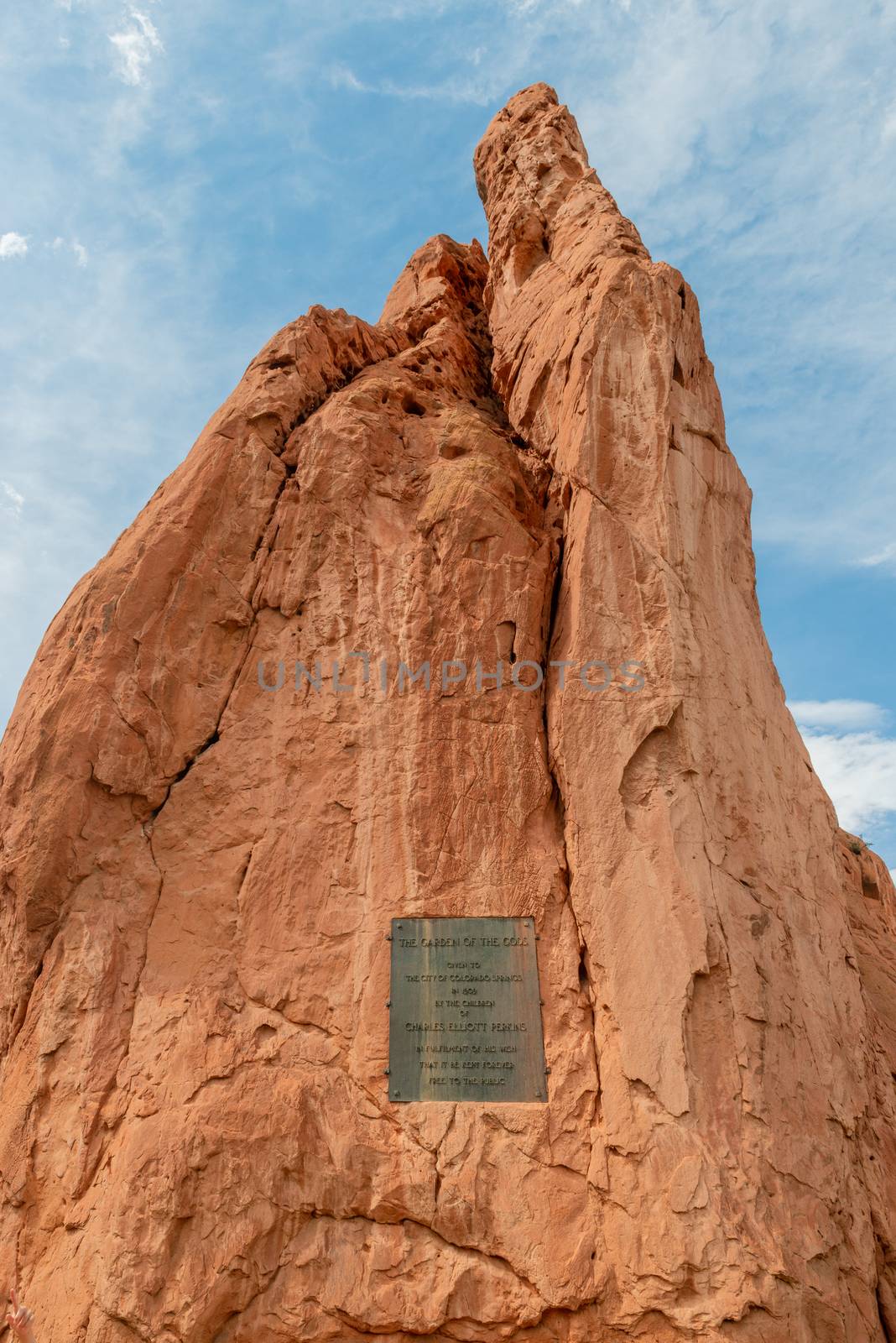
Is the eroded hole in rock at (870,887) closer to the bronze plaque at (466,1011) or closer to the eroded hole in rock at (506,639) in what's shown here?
the eroded hole in rock at (506,639)

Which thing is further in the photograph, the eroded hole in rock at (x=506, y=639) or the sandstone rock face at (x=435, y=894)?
the eroded hole in rock at (x=506, y=639)

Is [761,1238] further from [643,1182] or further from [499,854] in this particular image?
[499,854]

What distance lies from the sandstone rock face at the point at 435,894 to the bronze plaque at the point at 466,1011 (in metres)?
0.13

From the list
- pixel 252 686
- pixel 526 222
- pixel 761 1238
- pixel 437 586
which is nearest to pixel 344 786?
pixel 252 686

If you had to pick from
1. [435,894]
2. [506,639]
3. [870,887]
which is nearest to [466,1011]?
[435,894]

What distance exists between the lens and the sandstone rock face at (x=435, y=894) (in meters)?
5.27

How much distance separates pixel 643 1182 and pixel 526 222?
33.8 feet

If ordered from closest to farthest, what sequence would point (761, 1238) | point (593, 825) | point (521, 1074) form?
point (761, 1238) < point (521, 1074) < point (593, 825)

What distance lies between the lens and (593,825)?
6344 mm

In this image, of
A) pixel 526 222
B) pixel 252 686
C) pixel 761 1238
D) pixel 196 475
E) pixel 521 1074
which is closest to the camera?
pixel 761 1238

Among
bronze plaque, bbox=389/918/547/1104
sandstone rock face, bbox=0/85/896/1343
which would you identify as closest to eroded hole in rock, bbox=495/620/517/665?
sandstone rock face, bbox=0/85/896/1343

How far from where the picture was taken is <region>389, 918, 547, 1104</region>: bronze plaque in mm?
5844

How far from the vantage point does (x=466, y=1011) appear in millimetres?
6066

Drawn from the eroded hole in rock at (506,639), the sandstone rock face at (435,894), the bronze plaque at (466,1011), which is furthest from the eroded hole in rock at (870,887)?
the bronze plaque at (466,1011)
